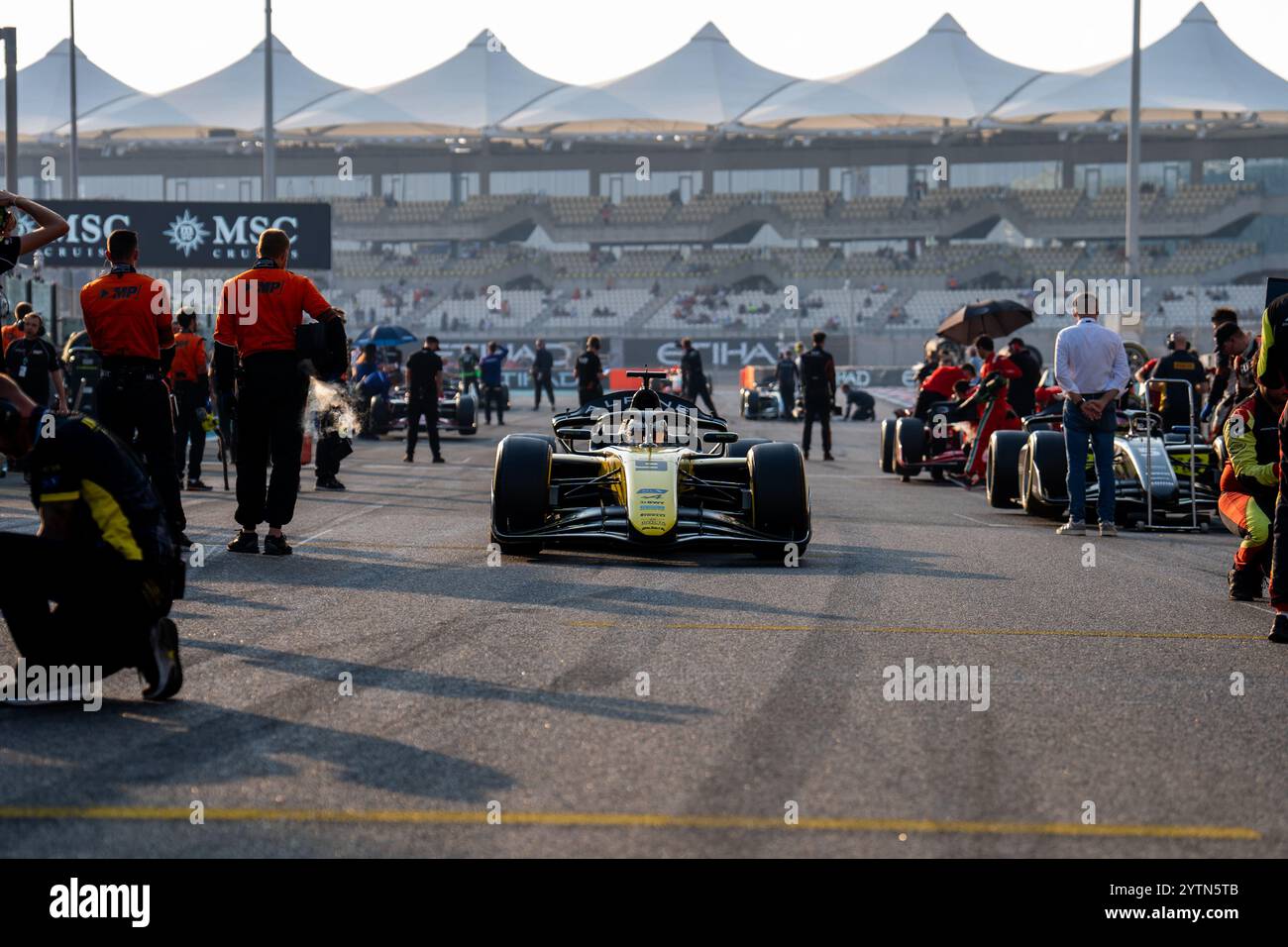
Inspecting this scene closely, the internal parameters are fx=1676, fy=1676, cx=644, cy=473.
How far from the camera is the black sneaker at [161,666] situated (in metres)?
5.33

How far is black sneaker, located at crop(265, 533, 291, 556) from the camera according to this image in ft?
32.3

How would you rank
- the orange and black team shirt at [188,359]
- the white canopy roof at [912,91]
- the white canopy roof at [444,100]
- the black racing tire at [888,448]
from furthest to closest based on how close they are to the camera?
the white canopy roof at [444,100]
the white canopy roof at [912,91]
the black racing tire at [888,448]
the orange and black team shirt at [188,359]

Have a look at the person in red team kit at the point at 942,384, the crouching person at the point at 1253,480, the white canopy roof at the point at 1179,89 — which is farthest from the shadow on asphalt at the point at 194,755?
the white canopy roof at the point at 1179,89

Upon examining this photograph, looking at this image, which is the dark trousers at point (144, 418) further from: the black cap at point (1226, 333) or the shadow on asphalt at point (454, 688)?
the black cap at point (1226, 333)

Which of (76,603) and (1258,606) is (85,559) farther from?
(1258,606)

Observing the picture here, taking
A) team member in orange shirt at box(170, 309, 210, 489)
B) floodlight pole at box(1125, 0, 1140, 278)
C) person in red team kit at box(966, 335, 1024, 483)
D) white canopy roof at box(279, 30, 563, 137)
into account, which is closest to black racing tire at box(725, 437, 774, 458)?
person in red team kit at box(966, 335, 1024, 483)

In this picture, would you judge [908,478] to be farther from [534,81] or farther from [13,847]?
[534,81]

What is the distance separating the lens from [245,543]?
32.6 ft

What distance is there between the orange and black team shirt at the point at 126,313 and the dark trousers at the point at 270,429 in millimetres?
644

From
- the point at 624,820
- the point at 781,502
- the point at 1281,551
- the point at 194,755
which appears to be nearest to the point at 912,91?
the point at 781,502

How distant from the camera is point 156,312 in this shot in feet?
30.6

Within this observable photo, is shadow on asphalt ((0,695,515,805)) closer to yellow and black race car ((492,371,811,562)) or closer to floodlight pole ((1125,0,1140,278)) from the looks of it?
yellow and black race car ((492,371,811,562))
